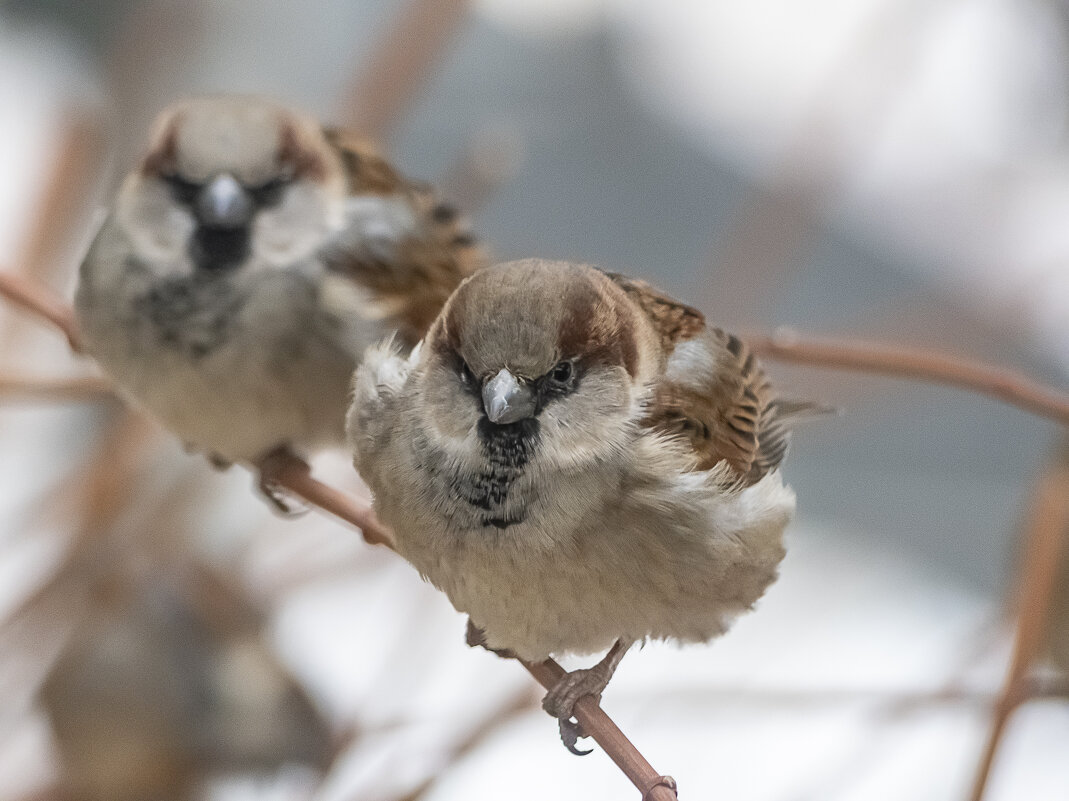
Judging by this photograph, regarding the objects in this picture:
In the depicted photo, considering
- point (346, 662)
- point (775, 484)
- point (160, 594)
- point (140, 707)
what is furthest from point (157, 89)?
point (775, 484)

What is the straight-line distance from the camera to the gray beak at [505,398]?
2.66 ft

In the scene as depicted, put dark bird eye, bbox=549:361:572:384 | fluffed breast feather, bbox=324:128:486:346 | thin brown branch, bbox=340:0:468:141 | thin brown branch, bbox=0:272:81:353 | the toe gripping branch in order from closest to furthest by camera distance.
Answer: the toe gripping branch, dark bird eye, bbox=549:361:572:384, thin brown branch, bbox=0:272:81:353, fluffed breast feather, bbox=324:128:486:346, thin brown branch, bbox=340:0:468:141

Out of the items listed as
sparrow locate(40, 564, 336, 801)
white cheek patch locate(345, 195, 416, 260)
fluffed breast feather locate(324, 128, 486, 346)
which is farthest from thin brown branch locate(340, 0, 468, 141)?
sparrow locate(40, 564, 336, 801)

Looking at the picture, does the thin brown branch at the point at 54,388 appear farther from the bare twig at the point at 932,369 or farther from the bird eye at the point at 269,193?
the bird eye at the point at 269,193

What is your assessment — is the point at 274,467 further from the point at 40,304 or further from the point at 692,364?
the point at 692,364

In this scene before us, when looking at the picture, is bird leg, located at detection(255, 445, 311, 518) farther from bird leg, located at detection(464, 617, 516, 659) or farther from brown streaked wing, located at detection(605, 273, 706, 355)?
brown streaked wing, located at detection(605, 273, 706, 355)

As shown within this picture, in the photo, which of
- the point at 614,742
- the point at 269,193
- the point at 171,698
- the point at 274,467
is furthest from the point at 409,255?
the point at 171,698

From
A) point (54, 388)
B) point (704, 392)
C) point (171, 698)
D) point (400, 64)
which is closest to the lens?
point (704, 392)

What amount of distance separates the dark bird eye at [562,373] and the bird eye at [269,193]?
50cm

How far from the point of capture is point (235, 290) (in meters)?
1.20

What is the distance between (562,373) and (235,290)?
47 cm

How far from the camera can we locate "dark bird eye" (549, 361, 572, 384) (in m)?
0.85

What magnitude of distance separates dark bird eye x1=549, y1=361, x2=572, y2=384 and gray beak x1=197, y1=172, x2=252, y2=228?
48 centimetres

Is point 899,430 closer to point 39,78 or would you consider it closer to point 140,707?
point 140,707
